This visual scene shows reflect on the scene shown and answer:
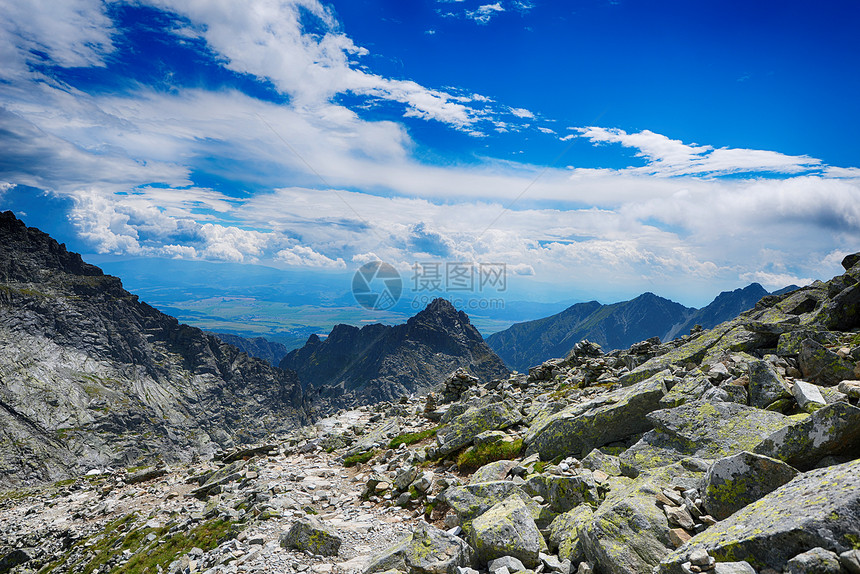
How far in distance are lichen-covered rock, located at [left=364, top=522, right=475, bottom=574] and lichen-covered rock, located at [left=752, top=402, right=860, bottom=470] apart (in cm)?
765

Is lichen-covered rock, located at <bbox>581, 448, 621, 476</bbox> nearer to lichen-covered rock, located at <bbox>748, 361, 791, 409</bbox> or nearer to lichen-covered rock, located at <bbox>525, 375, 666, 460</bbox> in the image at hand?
lichen-covered rock, located at <bbox>525, 375, 666, 460</bbox>

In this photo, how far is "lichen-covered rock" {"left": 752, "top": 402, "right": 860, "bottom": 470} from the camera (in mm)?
8102

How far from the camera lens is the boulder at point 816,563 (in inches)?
219

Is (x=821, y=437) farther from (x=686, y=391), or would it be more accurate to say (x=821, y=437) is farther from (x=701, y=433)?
(x=686, y=391)

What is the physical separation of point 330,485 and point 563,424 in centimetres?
1270

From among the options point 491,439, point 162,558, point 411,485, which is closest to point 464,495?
point 411,485

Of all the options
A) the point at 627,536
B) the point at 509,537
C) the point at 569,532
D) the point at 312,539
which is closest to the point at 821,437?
the point at 627,536

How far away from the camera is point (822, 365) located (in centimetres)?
1413

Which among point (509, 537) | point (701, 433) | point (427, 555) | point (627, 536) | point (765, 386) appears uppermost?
point (765, 386)

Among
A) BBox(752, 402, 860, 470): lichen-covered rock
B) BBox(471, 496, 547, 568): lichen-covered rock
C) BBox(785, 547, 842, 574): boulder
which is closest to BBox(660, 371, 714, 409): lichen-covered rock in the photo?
BBox(752, 402, 860, 470): lichen-covered rock

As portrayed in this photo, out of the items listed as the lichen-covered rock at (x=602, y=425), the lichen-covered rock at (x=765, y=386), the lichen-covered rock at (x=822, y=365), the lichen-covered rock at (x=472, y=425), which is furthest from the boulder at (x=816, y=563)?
the lichen-covered rock at (x=472, y=425)

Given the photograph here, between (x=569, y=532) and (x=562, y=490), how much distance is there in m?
1.96

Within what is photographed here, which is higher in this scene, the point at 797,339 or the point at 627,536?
the point at 797,339

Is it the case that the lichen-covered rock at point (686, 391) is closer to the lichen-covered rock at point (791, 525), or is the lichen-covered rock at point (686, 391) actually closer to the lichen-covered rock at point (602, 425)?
the lichen-covered rock at point (602, 425)
